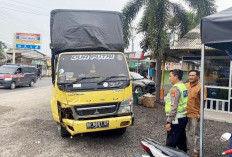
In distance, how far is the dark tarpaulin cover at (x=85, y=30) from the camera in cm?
528

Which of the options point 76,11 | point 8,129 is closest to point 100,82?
point 76,11

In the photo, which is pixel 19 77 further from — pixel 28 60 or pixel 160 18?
pixel 28 60

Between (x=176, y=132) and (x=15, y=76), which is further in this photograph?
(x=15, y=76)

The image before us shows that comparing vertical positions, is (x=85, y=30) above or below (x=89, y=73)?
above

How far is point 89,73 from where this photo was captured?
4.81 metres

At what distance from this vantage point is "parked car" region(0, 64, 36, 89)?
15.7 metres

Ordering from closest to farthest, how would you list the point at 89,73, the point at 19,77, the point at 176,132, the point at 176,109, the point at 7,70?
the point at 176,109
the point at 176,132
the point at 89,73
the point at 7,70
the point at 19,77

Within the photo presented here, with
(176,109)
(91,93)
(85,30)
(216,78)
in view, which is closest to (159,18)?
(216,78)

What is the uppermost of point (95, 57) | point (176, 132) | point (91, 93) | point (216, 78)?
point (95, 57)

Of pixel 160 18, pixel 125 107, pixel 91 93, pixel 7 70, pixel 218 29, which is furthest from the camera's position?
pixel 7 70

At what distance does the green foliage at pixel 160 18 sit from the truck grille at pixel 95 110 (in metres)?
4.94

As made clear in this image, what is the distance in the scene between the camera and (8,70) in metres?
16.4

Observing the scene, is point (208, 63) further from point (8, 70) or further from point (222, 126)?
point (8, 70)

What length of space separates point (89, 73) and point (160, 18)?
5536 millimetres
